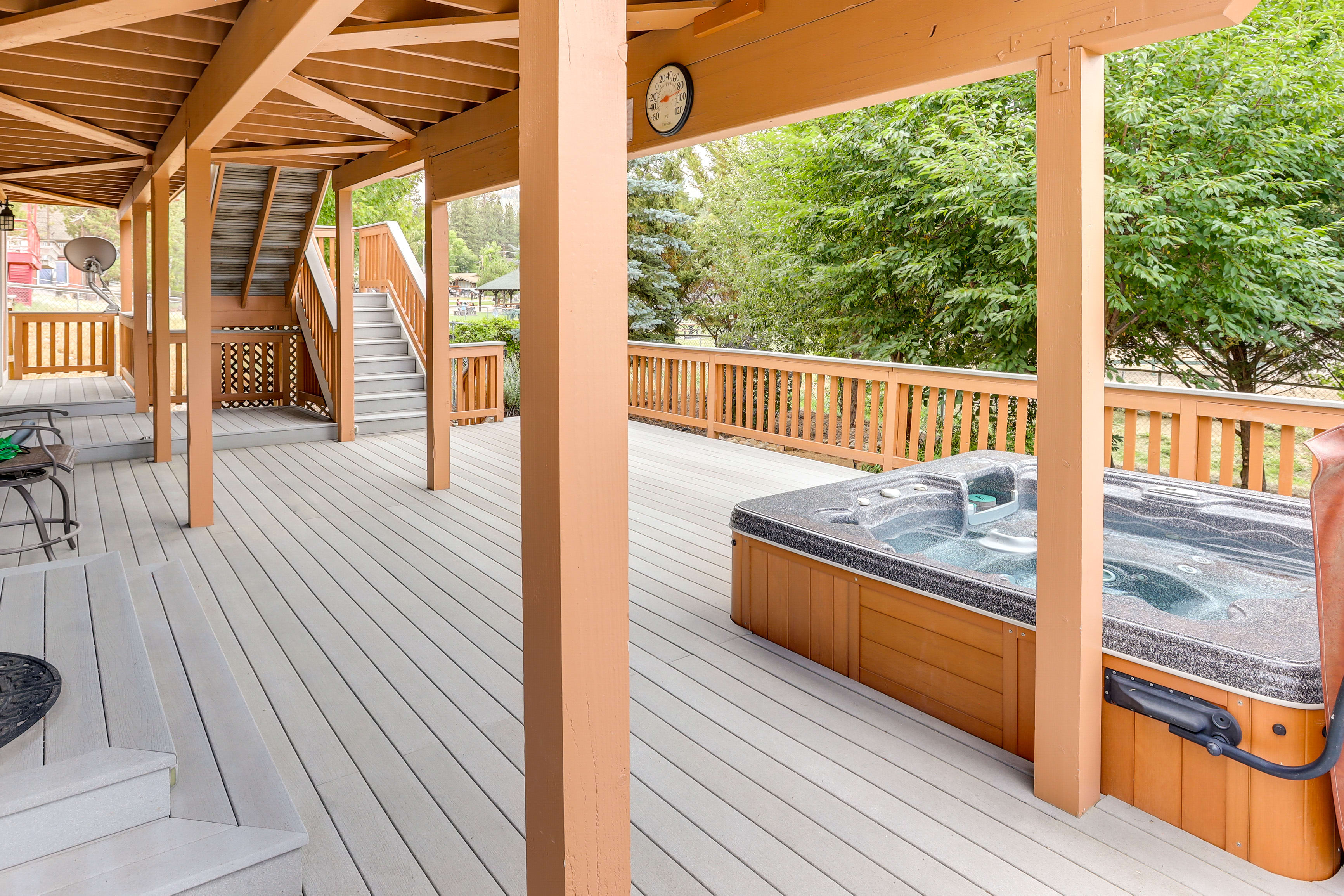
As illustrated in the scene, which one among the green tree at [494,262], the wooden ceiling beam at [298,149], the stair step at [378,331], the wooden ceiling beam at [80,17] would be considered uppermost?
the green tree at [494,262]

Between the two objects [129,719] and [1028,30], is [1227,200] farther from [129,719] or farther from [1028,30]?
[129,719]

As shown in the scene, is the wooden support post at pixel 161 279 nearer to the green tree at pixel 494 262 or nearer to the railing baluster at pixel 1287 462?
the railing baluster at pixel 1287 462

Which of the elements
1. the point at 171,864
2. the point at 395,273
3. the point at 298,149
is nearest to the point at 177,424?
the point at 395,273

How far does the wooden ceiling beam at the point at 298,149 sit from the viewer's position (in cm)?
604

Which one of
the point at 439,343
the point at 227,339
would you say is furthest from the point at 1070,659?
the point at 227,339

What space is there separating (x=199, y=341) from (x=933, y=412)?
15.3ft

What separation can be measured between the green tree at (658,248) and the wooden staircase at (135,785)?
441 inches

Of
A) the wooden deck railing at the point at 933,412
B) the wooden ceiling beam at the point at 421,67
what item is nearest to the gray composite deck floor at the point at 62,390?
the wooden deck railing at the point at 933,412

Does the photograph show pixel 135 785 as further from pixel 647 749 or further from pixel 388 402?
pixel 388 402

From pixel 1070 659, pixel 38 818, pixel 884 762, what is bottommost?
pixel 884 762

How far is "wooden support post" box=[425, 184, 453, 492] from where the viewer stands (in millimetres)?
5801

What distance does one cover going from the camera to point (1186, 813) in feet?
6.79

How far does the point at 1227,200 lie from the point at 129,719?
27.7 feet

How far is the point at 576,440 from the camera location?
1178 millimetres
